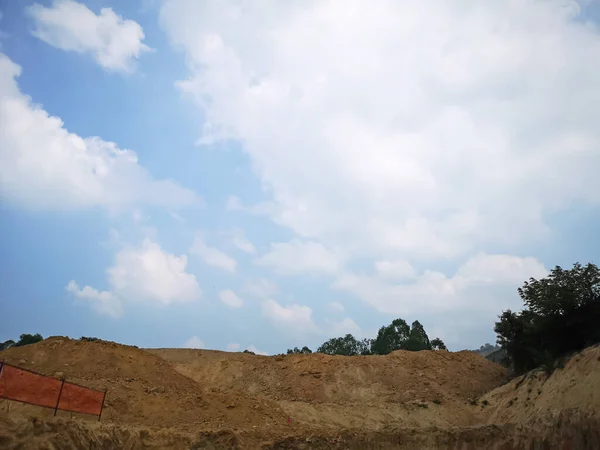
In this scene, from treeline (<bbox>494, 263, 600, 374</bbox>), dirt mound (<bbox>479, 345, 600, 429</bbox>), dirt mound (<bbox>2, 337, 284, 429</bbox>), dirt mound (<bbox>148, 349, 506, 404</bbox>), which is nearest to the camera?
dirt mound (<bbox>479, 345, 600, 429</bbox>)

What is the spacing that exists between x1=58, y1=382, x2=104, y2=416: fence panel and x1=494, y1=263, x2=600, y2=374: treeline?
26.2m

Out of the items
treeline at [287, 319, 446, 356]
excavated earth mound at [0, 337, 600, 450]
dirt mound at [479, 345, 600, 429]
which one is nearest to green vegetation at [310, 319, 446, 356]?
treeline at [287, 319, 446, 356]

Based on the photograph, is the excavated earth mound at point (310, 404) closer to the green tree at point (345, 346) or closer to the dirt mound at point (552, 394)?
the dirt mound at point (552, 394)

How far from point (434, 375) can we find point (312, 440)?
20.0 meters

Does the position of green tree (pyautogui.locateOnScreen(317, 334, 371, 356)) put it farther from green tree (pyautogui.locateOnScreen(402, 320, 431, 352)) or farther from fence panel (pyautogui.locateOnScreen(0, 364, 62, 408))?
fence panel (pyautogui.locateOnScreen(0, 364, 62, 408))

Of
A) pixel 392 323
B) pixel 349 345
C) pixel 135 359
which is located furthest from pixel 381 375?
pixel 349 345

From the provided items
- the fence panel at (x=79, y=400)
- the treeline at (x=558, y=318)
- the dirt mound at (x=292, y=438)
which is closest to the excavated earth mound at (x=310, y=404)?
the dirt mound at (x=292, y=438)

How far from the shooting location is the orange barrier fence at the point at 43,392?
14.2m

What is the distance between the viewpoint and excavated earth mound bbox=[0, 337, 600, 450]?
19188 mm

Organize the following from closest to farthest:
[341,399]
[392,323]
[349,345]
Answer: [341,399]
[392,323]
[349,345]

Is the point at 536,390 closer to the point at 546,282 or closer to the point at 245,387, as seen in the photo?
the point at 546,282

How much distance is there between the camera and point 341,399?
3394cm

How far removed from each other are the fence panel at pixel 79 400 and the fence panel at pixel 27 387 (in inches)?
24.5

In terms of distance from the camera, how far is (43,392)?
51.0 ft
